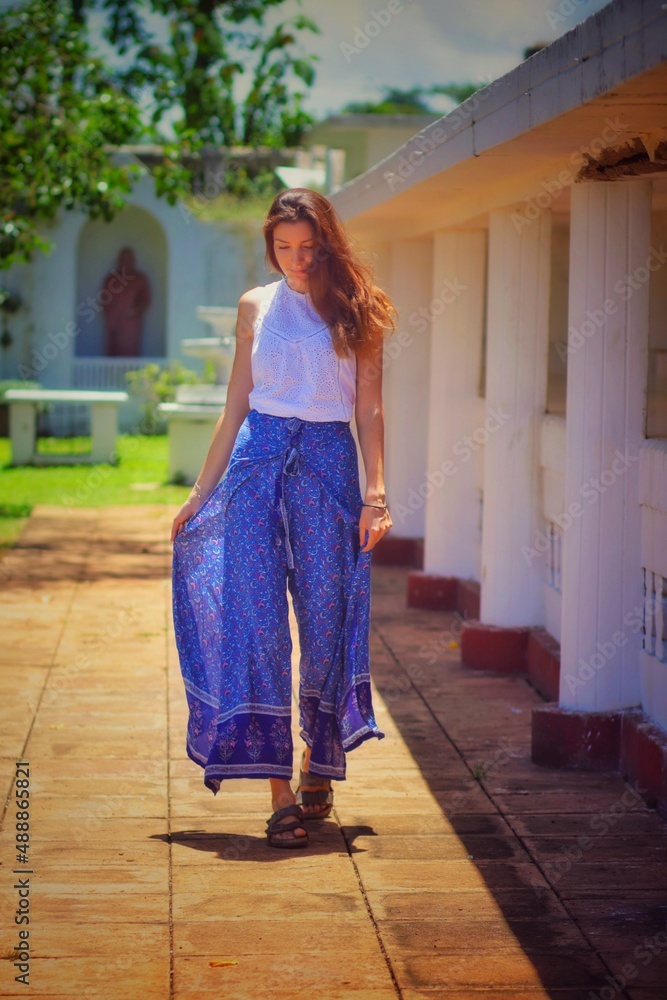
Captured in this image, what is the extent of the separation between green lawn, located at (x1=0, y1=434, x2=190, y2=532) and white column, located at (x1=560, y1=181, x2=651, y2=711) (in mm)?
6586

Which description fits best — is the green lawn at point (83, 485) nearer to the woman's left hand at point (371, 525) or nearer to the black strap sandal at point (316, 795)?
the black strap sandal at point (316, 795)

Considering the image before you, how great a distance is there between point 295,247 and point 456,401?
12.0 ft

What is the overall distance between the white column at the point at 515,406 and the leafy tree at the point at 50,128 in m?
5.17

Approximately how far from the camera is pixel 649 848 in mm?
4113

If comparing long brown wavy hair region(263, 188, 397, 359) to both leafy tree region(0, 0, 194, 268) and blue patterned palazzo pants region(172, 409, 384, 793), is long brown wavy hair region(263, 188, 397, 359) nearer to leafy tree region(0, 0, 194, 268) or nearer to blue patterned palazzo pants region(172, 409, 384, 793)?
blue patterned palazzo pants region(172, 409, 384, 793)

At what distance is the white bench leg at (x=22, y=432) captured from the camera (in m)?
16.2

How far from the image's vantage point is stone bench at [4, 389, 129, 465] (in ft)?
53.1

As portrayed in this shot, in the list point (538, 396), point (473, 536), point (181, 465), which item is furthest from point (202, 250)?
point (538, 396)

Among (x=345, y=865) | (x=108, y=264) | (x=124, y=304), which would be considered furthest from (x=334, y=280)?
(x=108, y=264)

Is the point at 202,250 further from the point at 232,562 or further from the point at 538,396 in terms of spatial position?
the point at 232,562

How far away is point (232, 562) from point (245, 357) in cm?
66

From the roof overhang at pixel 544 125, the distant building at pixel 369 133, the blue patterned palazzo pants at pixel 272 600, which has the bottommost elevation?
the blue patterned palazzo pants at pixel 272 600

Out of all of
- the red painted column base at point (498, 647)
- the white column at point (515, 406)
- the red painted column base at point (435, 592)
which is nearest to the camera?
the white column at point (515, 406)

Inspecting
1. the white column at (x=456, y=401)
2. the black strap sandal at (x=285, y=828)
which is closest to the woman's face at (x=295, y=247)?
the black strap sandal at (x=285, y=828)
